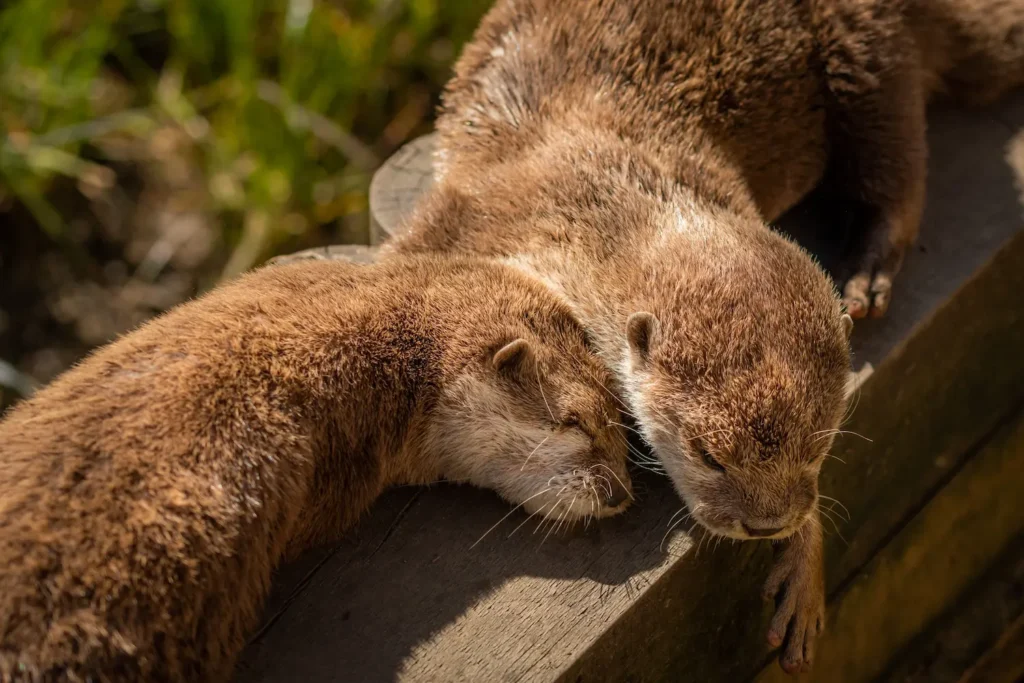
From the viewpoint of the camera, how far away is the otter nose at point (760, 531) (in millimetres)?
1938

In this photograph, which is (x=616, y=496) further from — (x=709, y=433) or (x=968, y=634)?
(x=968, y=634)

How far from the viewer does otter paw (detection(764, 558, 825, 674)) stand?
7.08ft

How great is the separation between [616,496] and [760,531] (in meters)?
0.28

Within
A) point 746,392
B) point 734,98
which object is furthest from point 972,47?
point 746,392

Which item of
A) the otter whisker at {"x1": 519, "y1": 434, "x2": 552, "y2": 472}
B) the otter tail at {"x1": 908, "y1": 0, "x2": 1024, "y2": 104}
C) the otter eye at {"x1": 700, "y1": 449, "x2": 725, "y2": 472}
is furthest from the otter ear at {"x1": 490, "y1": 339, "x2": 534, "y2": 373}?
the otter tail at {"x1": 908, "y1": 0, "x2": 1024, "y2": 104}

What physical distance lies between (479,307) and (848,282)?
40.0 inches

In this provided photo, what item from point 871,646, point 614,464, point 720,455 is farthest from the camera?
point 871,646

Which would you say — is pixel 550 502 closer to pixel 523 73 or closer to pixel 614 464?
pixel 614 464

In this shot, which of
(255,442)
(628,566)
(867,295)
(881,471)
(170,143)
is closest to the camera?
(255,442)

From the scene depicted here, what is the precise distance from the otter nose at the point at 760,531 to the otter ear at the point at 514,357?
20.0 inches

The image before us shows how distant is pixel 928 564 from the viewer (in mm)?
2947

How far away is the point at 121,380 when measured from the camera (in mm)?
1785

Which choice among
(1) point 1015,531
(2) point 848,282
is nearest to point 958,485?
(1) point 1015,531

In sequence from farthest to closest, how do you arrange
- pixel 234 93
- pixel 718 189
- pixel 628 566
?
pixel 234 93, pixel 718 189, pixel 628 566
